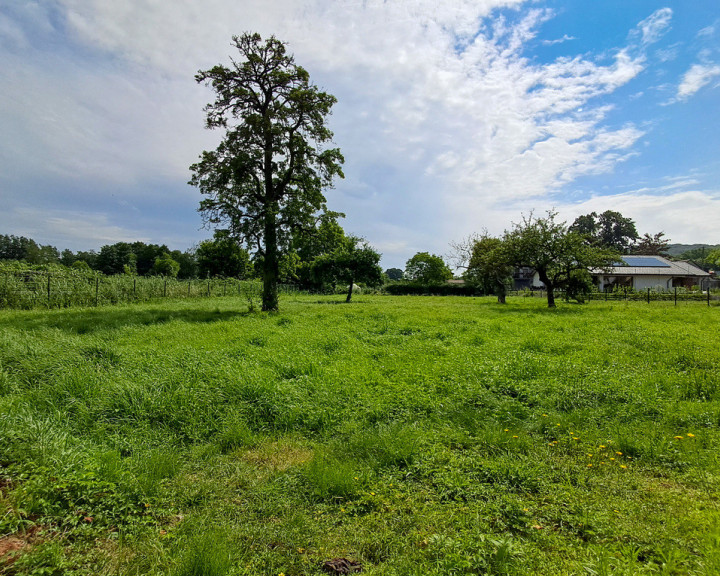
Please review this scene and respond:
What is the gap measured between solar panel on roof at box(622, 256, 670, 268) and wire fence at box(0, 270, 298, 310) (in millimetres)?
57362

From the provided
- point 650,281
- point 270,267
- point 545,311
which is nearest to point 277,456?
point 270,267

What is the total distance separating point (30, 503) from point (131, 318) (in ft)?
43.3

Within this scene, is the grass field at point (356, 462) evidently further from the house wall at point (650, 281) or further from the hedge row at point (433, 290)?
the house wall at point (650, 281)

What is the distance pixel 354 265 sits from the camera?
33.7 metres

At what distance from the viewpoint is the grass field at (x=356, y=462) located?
2816 mm

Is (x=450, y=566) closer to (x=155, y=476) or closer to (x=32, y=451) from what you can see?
(x=155, y=476)

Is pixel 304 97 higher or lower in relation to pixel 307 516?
higher

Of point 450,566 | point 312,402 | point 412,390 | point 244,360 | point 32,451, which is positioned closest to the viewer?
point 450,566

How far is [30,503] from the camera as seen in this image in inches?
125

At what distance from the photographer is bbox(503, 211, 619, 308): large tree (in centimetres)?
2338

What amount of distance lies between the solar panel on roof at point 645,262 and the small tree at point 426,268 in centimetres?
2878

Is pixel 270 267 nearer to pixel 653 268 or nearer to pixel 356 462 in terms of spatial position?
pixel 356 462

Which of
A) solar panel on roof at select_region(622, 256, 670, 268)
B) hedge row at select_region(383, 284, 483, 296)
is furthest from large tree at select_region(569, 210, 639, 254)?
hedge row at select_region(383, 284, 483, 296)

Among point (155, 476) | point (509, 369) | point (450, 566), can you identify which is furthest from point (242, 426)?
point (509, 369)
